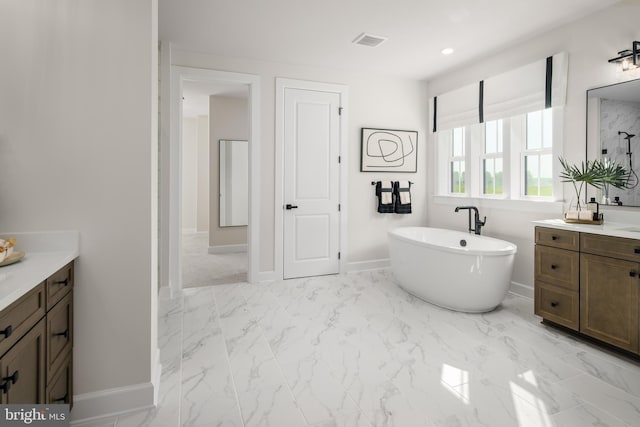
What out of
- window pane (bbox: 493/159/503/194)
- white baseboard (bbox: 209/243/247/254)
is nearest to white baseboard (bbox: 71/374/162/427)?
window pane (bbox: 493/159/503/194)

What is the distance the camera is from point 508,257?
9.98 ft

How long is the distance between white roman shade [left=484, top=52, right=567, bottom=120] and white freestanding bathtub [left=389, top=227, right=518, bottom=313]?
1.38 metres

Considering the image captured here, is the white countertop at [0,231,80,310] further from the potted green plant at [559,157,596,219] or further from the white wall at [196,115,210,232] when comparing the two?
the white wall at [196,115,210,232]

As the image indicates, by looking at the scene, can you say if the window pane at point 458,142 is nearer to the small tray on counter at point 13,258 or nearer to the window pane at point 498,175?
the window pane at point 498,175

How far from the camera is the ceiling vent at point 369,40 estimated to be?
136 inches

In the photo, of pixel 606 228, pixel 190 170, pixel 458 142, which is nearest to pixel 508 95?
pixel 458 142

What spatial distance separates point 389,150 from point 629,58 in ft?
8.32

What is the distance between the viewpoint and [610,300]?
2.40 meters

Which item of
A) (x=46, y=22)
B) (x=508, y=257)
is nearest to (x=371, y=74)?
(x=508, y=257)

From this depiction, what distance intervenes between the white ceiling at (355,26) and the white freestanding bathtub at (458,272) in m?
1.99

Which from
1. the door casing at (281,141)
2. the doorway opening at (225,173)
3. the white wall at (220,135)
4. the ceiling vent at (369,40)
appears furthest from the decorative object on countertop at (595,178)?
the white wall at (220,135)

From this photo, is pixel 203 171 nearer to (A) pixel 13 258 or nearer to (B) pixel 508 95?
(B) pixel 508 95

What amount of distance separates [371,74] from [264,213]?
7.52 feet

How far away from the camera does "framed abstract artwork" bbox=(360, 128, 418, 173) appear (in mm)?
4660
